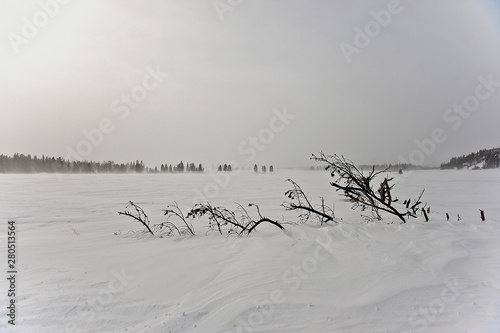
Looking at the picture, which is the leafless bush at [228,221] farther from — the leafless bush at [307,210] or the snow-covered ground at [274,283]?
the leafless bush at [307,210]

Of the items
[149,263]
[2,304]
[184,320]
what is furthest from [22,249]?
[184,320]

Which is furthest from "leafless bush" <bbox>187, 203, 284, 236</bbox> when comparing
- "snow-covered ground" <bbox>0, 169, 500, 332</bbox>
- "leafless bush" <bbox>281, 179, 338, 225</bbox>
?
"leafless bush" <bbox>281, 179, 338, 225</bbox>

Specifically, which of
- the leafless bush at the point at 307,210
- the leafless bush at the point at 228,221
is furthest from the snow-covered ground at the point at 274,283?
the leafless bush at the point at 307,210

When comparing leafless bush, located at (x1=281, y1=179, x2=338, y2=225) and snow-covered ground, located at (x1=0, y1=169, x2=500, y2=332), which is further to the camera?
leafless bush, located at (x1=281, y1=179, x2=338, y2=225)

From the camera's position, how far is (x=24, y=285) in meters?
2.56

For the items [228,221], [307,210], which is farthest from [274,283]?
[307,210]

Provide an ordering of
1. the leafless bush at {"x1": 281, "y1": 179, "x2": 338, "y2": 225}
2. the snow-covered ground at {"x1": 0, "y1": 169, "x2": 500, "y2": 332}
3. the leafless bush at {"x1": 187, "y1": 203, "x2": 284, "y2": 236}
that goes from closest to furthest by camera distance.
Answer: the snow-covered ground at {"x1": 0, "y1": 169, "x2": 500, "y2": 332}, the leafless bush at {"x1": 187, "y1": 203, "x2": 284, "y2": 236}, the leafless bush at {"x1": 281, "y1": 179, "x2": 338, "y2": 225}

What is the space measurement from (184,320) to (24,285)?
2.06 meters

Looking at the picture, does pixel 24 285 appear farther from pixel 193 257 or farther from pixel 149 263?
pixel 193 257

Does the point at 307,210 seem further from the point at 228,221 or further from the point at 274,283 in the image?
the point at 274,283

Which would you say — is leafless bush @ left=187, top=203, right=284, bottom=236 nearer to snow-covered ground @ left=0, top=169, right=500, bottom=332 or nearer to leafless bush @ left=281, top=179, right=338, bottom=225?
snow-covered ground @ left=0, top=169, right=500, bottom=332

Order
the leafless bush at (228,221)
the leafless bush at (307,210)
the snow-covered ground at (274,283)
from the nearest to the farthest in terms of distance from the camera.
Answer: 1. the snow-covered ground at (274,283)
2. the leafless bush at (228,221)
3. the leafless bush at (307,210)

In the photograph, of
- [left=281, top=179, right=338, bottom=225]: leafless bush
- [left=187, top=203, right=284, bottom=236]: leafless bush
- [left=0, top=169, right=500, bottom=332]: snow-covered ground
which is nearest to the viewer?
[left=0, top=169, right=500, bottom=332]: snow-covered ground

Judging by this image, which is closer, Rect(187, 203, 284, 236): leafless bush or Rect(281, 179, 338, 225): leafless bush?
Rect(187, 203, 284, 236): leafless bush
